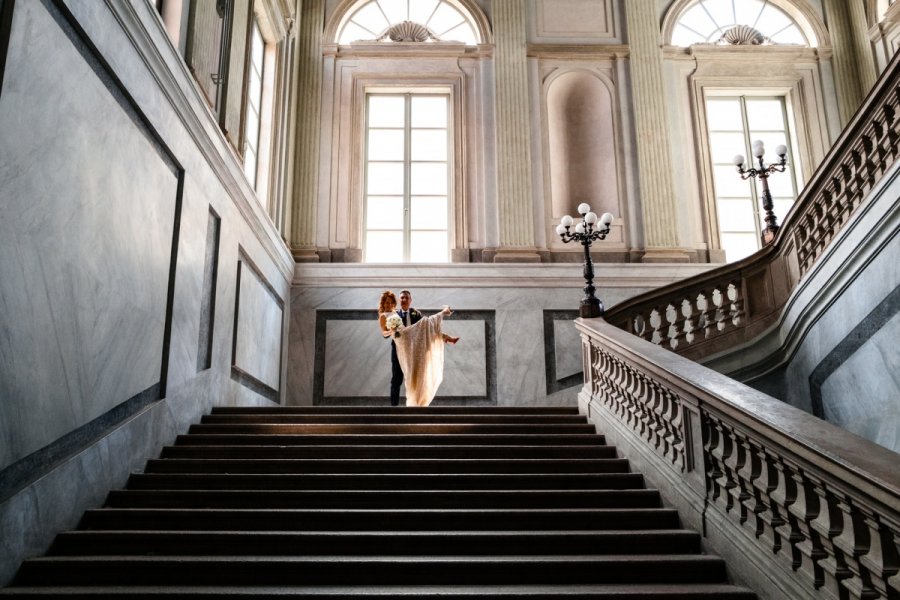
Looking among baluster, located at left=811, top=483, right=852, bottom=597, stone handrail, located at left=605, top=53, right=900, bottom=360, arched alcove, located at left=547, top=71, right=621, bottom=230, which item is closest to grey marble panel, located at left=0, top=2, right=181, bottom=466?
baluster, located at left=811, top=483, right=852, bottom=597

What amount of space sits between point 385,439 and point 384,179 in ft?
21.7

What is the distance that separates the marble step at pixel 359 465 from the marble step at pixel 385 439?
0.52 meters

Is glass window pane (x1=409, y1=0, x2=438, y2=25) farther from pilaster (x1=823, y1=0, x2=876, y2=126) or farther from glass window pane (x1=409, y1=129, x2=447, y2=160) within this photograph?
pilaster (x1=823, y1=0, x2=876, y2=126)

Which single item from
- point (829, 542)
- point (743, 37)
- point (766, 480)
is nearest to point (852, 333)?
point (766, 480)

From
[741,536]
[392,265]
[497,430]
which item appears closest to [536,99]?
[392,265]

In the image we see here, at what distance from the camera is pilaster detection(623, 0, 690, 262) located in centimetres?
1136

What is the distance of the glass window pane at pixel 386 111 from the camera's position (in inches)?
477

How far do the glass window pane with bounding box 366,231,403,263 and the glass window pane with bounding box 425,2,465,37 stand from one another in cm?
341

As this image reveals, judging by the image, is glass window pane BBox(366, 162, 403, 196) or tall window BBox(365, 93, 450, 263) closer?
tall window BBox(365, 93, 450, 263)

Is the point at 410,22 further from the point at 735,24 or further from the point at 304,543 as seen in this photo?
the point at 304,543

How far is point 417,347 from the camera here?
27.3ft

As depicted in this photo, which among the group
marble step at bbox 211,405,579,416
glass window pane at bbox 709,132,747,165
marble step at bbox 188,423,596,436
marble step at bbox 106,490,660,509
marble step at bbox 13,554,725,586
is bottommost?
marble step at bbox 13,554,725,586

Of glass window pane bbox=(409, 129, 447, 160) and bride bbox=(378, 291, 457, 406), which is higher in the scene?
glass window pane bbox=(409, 129, 447, 160)

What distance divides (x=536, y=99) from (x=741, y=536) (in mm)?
9178
